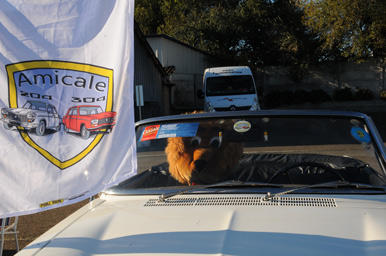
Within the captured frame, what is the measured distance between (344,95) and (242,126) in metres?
25.3

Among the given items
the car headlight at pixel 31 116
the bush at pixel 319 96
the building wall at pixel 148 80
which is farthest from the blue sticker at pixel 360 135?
the bush at pixel 319 96

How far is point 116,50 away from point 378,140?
5.75ft

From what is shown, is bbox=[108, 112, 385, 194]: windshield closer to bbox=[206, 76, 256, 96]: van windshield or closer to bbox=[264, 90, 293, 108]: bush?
bbox=[206, 76, 256, 96]: van windshield

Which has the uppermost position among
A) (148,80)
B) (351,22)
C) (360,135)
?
A: (351,22)

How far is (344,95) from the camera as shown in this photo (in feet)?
86.5

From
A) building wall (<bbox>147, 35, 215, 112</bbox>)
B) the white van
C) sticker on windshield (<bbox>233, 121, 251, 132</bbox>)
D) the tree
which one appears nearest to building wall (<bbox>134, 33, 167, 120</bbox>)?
building wall (<bbox>147, 35, 215, 112</bbox>)

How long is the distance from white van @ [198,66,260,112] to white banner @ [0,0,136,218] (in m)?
14.3

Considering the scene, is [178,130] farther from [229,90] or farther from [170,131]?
A: [229,90]

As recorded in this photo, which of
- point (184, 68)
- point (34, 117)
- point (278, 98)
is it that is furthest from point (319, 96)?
point (34, 117)

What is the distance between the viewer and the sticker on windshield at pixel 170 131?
9.71ft

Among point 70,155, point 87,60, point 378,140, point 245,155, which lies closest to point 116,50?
point 87,60

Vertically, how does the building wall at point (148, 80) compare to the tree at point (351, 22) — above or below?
below

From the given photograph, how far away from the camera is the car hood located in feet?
6.02

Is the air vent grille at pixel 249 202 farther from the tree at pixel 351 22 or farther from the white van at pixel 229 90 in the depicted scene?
the tree at pixel 351 22
